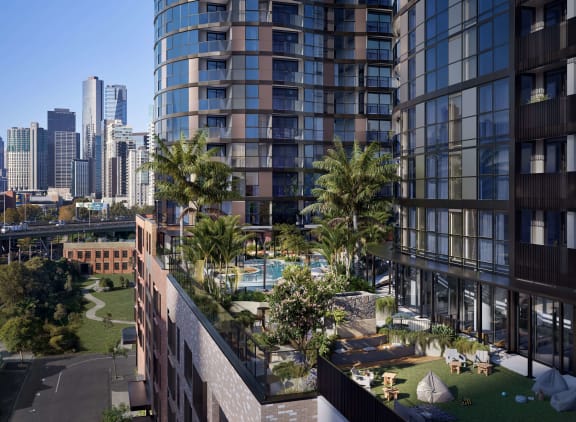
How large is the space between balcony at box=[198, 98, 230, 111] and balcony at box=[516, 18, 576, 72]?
115 feet

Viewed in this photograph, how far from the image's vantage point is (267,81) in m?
54.5

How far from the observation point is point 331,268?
33188 millimetres

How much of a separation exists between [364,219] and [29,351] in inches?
2549

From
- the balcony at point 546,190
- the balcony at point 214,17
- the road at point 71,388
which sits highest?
the balcony at point 214,17

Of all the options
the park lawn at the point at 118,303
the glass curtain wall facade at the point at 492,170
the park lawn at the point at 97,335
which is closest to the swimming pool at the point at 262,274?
the glass curtain wall facade at the point at 492,170

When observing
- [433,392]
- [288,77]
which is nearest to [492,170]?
[433,392]

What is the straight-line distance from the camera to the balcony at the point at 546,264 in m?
20.6

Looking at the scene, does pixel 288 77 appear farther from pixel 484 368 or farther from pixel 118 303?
pixel 118 303

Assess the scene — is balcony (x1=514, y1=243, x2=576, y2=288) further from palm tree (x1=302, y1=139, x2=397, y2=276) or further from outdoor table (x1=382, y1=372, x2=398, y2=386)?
palm tree (x1=302, y1=139, x2=397, y2=276)

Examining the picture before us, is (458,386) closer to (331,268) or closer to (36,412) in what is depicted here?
(331,268)

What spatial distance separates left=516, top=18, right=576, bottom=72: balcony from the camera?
67.9 ft

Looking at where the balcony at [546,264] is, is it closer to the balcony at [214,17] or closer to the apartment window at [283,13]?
the apartment window at [283,13]

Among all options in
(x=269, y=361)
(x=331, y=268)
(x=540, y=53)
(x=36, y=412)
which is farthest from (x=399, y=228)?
(x=36, y=412)

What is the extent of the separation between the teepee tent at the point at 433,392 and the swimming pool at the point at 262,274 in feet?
54.4
